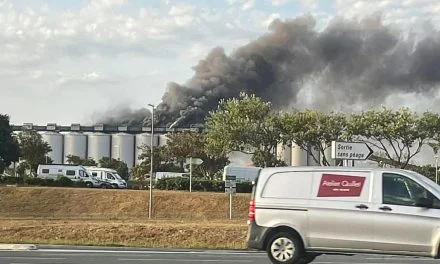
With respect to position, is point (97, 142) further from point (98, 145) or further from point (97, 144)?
point (98, 145)

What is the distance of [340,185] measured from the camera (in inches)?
533

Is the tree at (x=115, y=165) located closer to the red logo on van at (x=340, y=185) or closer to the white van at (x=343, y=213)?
the white van at (x=343, y=213)

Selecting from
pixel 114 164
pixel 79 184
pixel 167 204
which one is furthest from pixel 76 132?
pixel 167 204

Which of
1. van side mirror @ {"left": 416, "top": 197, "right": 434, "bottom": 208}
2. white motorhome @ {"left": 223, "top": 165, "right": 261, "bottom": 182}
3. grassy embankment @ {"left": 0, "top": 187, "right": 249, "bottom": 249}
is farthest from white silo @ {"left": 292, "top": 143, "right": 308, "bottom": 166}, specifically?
van side mirror @ {"left": 416, "top": 197, "right": 434, "bottom": 208}

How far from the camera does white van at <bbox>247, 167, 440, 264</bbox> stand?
42.9 ft

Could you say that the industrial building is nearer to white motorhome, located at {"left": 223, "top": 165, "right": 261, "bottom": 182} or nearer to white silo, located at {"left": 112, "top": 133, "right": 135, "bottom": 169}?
white silo, located at {"left": 112, "top": 133, "right": 135, "bottom": 169}

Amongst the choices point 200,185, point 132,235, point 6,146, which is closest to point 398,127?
point 200,185

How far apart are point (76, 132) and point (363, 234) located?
126 metres

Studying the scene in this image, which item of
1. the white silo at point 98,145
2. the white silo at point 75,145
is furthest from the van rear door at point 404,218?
the white silo at point 75,145

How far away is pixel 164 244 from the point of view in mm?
29203

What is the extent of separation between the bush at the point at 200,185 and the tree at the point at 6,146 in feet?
83.9

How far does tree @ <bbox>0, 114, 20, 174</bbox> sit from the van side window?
2966 inches

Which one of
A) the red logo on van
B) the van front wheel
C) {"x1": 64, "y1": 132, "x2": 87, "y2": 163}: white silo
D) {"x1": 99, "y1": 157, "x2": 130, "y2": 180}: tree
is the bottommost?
the van front wheel

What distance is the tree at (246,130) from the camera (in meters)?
65.1
